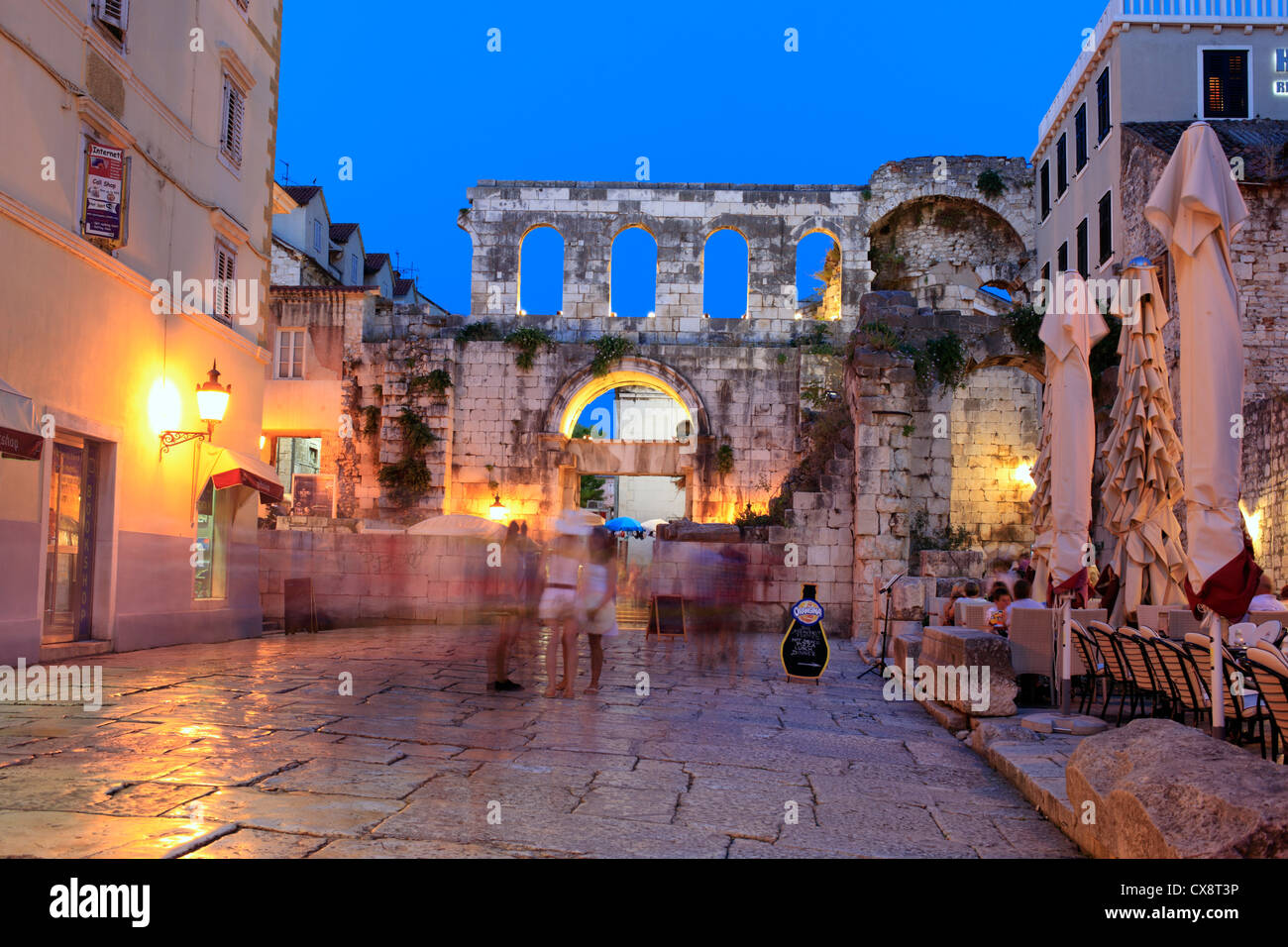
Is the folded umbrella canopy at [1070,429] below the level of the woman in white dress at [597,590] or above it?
above

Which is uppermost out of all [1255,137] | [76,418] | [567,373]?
Result: [1255,137]

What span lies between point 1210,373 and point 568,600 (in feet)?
17.0

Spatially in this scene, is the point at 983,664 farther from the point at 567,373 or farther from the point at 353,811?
the point at 567,373

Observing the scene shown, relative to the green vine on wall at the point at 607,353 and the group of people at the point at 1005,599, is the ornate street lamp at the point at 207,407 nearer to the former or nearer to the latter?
the group of people at the point at 1005,599

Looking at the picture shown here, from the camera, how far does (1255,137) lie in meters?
19.7

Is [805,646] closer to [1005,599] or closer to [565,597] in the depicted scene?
[1005,599]

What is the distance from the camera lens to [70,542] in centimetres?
1080

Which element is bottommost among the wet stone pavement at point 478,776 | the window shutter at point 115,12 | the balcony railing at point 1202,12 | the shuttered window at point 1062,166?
the wet stone pavement at point 478,776

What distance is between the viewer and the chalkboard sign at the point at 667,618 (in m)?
15.1

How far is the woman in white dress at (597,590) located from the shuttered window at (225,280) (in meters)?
7.44

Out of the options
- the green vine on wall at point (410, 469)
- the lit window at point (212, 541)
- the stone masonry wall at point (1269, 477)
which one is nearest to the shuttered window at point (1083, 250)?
the stone masonry wall at point (1269, 477)
